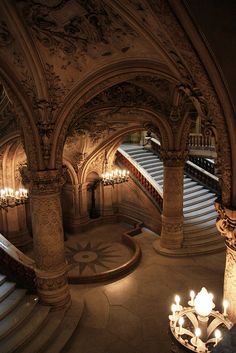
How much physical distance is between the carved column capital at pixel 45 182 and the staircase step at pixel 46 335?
8.86 feet

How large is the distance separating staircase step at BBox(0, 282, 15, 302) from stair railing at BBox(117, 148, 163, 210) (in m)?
6.83

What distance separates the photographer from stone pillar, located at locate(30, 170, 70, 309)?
573 centimetres

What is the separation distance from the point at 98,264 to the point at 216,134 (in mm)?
7186

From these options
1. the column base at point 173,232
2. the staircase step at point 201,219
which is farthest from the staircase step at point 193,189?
the column base at point 173,232

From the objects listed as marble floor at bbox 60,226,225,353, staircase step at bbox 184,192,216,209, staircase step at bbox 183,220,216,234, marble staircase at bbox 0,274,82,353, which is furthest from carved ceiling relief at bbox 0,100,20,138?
staircase step at bbox 184,192,216,209

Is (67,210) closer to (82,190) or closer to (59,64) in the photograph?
(82,190)

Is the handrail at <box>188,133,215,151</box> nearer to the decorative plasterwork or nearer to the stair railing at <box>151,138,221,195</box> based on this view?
the stair railing at <box>151,138,221,195</box>

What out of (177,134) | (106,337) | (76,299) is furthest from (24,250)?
(177,134)

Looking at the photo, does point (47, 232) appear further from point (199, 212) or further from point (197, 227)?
point (199, 212)

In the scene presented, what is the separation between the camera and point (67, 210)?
12.4m

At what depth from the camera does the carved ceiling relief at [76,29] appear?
3.51m

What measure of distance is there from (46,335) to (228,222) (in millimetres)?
4355

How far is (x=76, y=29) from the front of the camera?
3.99 metres

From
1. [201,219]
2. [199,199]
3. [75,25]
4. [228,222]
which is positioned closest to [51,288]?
[228,222]
